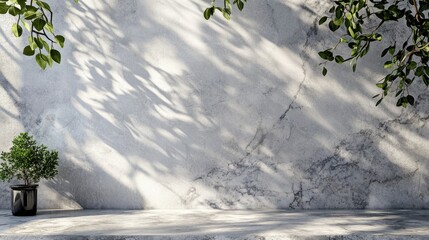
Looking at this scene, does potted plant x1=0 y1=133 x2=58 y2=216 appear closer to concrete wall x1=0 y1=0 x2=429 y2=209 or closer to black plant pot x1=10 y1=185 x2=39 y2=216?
→ black plant pot x1=10 y1=185 x2=39 y2=216

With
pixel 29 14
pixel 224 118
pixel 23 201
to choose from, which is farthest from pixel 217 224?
pixel 29 14

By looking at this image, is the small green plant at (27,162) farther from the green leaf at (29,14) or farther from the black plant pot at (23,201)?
the green leaf at (29,14)

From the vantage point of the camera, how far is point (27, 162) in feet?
8.21

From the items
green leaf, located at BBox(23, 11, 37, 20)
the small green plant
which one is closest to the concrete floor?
the small green plant

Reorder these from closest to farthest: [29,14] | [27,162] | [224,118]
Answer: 1. [29,14]
2. [27,162]
3. [224,118]

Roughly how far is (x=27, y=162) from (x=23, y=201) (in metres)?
0.18

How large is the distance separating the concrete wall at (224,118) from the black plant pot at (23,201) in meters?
0.22

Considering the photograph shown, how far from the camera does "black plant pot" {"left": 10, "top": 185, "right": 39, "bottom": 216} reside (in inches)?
98.8

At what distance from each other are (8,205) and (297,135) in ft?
4.87

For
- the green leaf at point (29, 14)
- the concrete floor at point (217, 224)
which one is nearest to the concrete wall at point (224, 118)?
the concrete floor at point (217, 224)

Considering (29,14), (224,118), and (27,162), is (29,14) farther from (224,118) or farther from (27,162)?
(224,118)

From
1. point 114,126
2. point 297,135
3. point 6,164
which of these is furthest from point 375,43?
point 6,164

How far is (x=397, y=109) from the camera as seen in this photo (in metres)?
2.71

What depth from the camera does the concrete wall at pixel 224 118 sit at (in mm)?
2705
